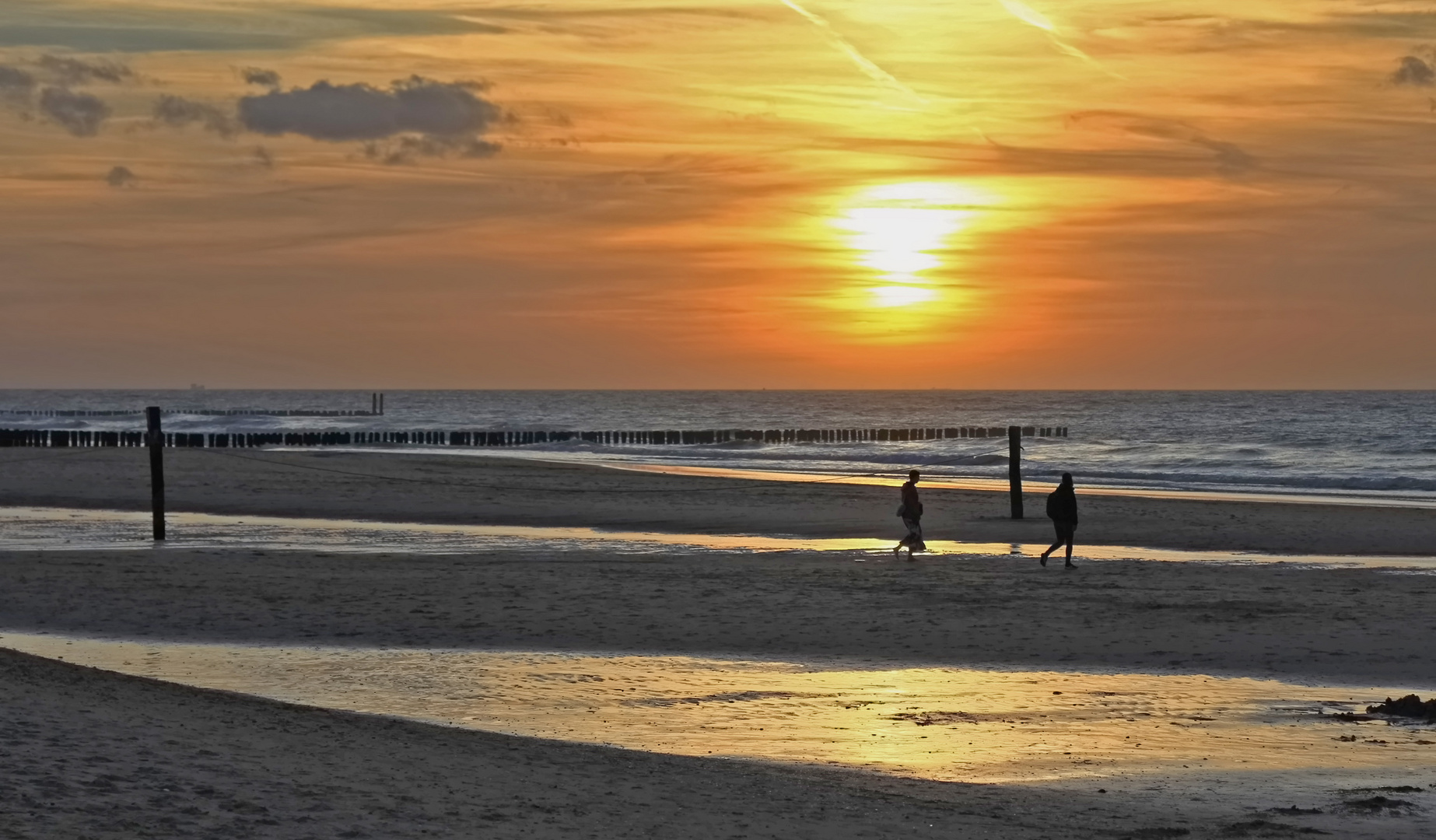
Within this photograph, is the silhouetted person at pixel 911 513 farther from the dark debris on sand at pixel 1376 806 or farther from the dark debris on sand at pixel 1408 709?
the dark debris on sand at pixel 1376 806

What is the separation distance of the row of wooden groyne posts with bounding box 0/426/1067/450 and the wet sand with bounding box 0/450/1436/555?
25.8m

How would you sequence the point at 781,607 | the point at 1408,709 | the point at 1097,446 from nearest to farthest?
1. the point at 1408,709
2. the point at 781,607
3. the point at 1097,446

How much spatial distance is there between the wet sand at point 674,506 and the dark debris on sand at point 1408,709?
15537 mm

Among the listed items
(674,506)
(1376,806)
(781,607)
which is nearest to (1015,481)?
(674,506)

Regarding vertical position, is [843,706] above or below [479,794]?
below

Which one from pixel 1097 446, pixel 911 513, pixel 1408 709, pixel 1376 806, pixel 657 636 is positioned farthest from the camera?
pixel 1097 446

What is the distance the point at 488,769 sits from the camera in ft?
31.0

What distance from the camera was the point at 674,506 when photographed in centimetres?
3734

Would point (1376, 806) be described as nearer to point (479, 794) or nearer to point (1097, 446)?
point (479, 794)

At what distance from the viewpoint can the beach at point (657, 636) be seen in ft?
27.5

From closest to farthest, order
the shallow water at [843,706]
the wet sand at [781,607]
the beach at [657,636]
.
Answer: the beach at [657,636] < the shallow water at [843,706] < the wet sand at [781,607]

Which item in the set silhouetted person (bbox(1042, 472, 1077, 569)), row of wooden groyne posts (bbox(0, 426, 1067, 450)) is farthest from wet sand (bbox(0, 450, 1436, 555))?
row of wooden groyne posts (bbox(0, 426, 1067, 450))

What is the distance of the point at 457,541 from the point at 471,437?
60439 millimetres

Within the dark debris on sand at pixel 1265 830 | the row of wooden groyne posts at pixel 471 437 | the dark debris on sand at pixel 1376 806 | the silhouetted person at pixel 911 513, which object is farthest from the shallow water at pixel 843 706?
the row of wooden groyne posts at pixel 471 437
